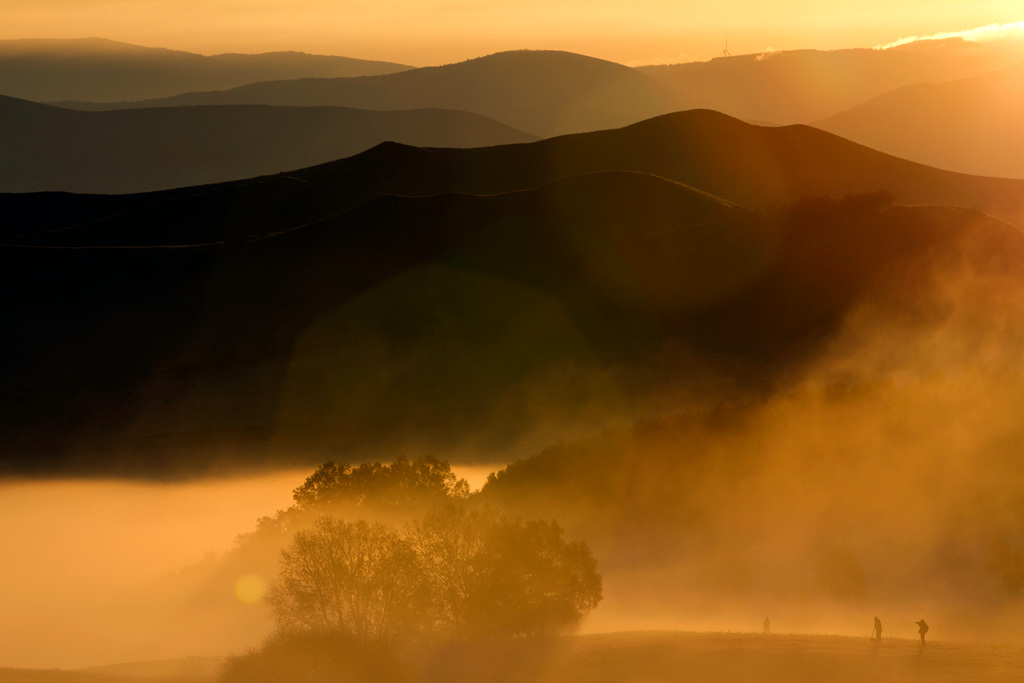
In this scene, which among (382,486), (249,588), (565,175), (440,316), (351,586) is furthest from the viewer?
(565,175)

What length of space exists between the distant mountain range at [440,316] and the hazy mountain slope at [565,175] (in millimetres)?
48493

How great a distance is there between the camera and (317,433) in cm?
5294

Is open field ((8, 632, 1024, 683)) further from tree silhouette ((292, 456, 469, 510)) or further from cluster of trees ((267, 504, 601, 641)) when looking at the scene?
tree silhouette ((292, 456, 469, 510))

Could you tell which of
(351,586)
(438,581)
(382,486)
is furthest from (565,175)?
(351,586)

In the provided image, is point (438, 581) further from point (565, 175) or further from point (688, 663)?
point (565, 175)

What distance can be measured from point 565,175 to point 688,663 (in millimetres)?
132407

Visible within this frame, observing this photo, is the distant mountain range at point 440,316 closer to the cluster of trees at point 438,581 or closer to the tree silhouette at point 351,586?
the cluster of trees at point 438,581

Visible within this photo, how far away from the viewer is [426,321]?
67.1 meters

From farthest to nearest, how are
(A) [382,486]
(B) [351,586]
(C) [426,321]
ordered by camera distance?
1. (C) [426,321]
2. (A) [382,486]
3. (B) [351,586]

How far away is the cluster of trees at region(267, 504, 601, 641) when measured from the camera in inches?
1098

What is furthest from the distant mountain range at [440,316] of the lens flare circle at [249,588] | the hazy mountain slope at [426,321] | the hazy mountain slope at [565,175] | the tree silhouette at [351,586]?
the hazy mountain slope at [565,175]

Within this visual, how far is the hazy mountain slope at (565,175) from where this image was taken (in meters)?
136

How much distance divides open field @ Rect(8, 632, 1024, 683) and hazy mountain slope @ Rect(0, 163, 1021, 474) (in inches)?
871

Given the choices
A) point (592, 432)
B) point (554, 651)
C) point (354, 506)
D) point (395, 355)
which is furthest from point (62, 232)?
point (554, 651)
